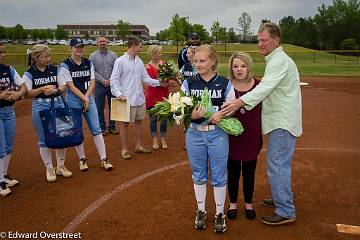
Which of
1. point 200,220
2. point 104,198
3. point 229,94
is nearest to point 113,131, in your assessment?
point 104,198

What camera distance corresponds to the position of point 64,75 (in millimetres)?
5895

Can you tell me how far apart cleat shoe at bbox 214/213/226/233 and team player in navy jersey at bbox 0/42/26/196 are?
3.30m

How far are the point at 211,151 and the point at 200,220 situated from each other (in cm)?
89

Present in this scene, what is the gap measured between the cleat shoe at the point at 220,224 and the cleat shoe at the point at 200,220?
6.1 inches

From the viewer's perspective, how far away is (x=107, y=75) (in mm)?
9125

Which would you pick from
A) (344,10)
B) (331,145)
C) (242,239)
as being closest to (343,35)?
(344,10)

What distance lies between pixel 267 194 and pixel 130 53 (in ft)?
12.0

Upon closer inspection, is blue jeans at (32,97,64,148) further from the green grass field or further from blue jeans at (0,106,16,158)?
the green grass field

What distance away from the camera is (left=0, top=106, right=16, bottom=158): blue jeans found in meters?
5.51

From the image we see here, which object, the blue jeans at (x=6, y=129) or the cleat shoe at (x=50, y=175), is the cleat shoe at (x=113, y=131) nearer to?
the cleat shoe at (x=50, y=175)

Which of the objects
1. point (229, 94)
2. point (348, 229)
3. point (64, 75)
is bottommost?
point (348, 229)

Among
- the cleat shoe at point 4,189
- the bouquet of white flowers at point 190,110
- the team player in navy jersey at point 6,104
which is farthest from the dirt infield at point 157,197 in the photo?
the bouquet of white flowers at point 190,110

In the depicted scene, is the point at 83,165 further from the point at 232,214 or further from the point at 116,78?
the point at 232,214

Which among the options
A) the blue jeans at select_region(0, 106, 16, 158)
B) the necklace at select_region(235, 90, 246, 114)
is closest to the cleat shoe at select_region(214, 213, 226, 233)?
the necklace at select_region(235, 90, 246, 114)
